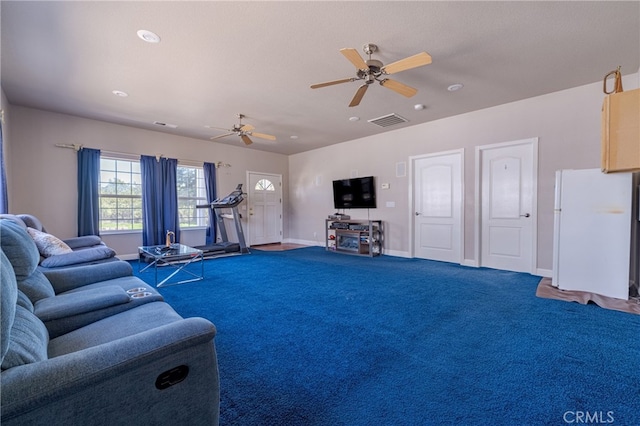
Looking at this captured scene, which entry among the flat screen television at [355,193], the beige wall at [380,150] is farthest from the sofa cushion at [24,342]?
the flat screen television at [355,193]

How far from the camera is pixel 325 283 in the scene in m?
3.89

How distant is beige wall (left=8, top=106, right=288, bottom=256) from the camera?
4.52 metres

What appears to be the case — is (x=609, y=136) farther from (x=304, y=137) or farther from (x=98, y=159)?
(x=98, y=159)

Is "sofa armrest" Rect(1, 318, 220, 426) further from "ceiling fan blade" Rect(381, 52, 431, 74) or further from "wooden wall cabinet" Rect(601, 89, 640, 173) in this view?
"wooden wall cabinet" Rect(601, 89, 640, 173)

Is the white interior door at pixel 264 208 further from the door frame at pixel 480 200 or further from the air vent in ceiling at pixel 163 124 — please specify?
the door frame at pixel 480 200

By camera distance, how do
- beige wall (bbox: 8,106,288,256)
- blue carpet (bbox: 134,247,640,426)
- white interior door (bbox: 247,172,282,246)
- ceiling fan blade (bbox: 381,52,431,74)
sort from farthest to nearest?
white interior door (bbox: 247,172,282,246) < beige wall (bbox: 8,106,288,256) < ceiling fan blade (bbox: 381,52,431,74) < blue carpet (bbox: 134,247,640,426)

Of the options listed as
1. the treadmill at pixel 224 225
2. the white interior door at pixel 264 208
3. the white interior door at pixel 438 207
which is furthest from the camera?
the white interior door at pixel 264 208

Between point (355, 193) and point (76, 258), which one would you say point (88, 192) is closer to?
point (76, 258)

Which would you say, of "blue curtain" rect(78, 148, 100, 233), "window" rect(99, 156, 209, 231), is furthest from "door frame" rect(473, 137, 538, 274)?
"blue curtain" rect(78, 148, 100, 233)

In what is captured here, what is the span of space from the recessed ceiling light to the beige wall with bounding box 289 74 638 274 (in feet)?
14.9

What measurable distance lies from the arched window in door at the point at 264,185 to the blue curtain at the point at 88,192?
347 centimetres

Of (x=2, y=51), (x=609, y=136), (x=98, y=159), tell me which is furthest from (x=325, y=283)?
(x=98, y=159)

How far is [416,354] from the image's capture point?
2.02 meters

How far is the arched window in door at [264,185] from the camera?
25.2 feet
